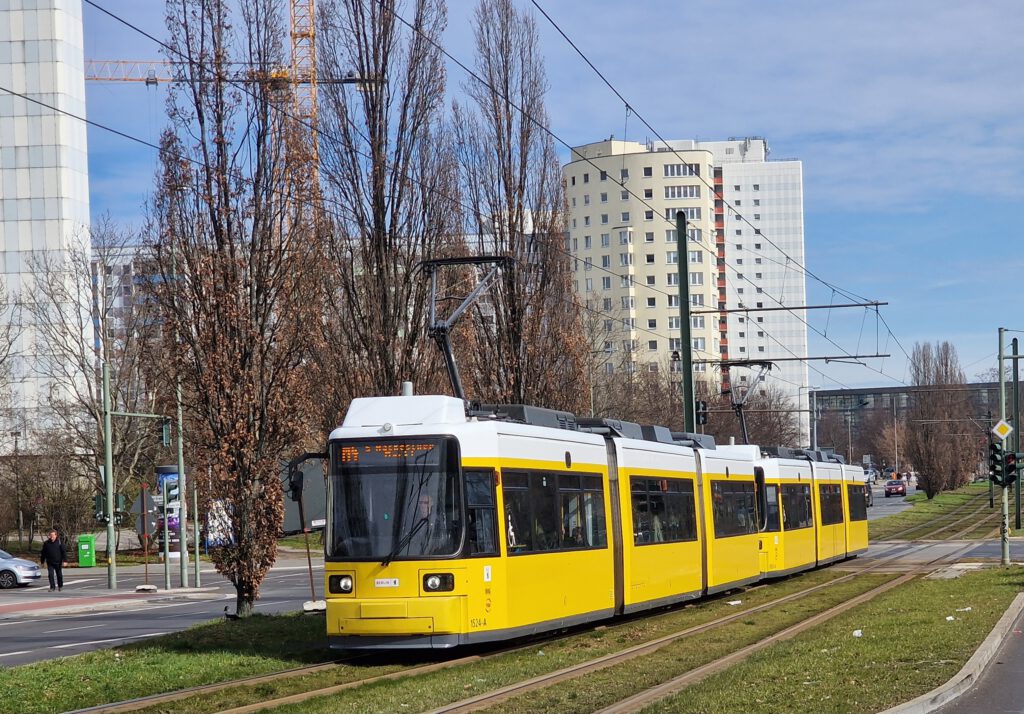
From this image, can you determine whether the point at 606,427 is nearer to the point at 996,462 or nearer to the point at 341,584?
the point at 341,584

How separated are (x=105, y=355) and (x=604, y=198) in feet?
266

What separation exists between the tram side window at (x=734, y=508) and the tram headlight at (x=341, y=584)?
36.6ft

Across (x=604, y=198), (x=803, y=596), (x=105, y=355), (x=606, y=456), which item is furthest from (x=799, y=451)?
(x=604, y=198)

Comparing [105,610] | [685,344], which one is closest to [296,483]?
[685,344]

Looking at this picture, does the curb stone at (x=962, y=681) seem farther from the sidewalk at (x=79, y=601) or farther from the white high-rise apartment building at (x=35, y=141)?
the white high-rise apartment building at (x=35, y=141)

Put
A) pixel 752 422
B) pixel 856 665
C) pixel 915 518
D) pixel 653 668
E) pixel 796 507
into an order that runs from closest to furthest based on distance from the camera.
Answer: pixel 856 665, pixel 653 668, pixel 796 507, pixel 915 518, pixel 752 422

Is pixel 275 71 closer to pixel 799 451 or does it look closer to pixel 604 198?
pixel 799 451

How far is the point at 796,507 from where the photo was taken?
3206 centimetres

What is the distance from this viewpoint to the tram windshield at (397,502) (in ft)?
50.6

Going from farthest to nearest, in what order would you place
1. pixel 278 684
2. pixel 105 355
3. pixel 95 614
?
1. pixel 105 355
2. pixel 95 614
3. pixel 278 684

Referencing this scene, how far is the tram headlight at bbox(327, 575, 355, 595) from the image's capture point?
50.9ft

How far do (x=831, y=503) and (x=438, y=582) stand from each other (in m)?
23.6

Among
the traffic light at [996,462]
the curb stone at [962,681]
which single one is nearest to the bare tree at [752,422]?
the traffic light at [996,462]

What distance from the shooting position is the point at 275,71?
20875 mm
